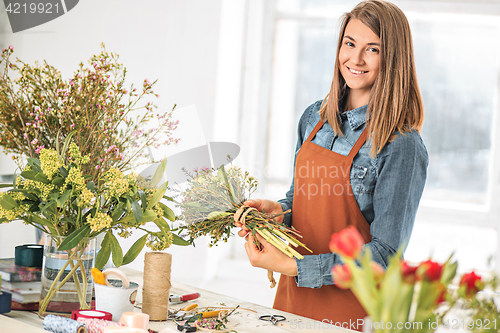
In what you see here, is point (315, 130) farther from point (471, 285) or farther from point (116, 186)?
point (471, 285)

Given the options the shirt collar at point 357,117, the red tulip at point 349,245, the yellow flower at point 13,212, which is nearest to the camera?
the red tulip at point 349,245

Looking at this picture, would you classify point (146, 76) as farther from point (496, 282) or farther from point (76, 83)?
point (496, 282)

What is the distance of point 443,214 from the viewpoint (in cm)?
305

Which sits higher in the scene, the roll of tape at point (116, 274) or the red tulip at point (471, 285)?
the red tulip at point (471, 285)

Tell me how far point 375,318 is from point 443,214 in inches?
113

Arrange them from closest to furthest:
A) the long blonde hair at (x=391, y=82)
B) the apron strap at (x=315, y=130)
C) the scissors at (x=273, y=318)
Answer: the scissors at (x=273, y=318), the long blonde hair at (x=391, y=82), the apron strap at (x=315, y=130)

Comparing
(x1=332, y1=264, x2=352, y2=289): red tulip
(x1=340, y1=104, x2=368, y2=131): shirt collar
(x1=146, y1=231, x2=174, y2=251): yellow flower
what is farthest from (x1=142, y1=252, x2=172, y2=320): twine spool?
(x1=340, y1=104, x2=368, y2=131): shirt collar

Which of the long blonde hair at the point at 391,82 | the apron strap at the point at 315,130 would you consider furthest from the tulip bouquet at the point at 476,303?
the apron strap at the point at 315,130

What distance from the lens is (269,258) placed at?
1241 millimetres

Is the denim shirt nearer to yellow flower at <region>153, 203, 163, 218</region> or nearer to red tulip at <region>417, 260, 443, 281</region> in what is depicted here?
yellow flower at <region>153, 203, 163, 218</region>

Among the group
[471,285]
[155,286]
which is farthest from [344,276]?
[155,286]

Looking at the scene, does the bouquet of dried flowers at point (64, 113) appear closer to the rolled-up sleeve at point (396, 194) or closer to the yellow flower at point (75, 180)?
the yellow flower at point (75, 180)

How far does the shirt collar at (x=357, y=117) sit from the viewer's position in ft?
4.59

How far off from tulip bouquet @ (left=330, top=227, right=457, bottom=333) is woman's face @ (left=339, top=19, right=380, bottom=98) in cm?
98
